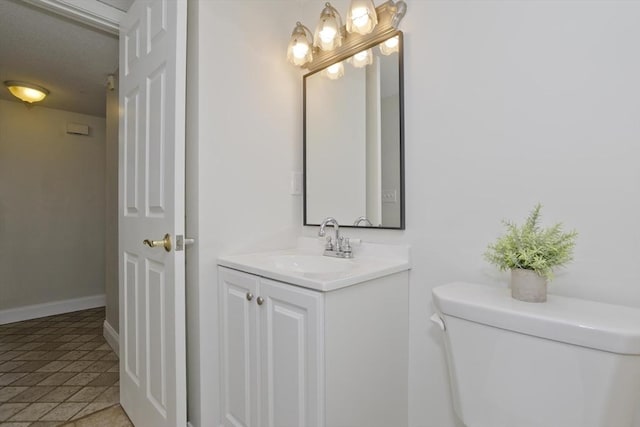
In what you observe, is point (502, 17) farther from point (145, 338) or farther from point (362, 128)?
point (145, 338)

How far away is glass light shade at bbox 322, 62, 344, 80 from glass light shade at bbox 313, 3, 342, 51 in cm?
9

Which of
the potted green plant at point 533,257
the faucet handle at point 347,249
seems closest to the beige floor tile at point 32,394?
the faucet handle at point 347,249

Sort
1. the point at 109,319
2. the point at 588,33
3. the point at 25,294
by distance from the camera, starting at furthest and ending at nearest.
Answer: the point at 25,294, the point at 109,319, the point at 588,33

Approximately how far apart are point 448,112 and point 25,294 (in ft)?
13.1

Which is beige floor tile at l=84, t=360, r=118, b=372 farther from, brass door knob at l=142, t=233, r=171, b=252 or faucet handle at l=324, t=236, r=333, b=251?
faucet handle at l=324, t=236, r=333, b=251

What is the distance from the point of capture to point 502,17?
3.39 ft

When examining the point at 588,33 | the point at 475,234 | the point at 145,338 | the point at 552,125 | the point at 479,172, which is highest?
the point at 588,33

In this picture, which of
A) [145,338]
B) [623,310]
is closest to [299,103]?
[145,338]

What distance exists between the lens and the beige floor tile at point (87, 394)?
1729 millimetres

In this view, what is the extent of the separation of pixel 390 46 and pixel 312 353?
49.1 inches

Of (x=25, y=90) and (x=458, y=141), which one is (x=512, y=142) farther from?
(x=25, y=90)

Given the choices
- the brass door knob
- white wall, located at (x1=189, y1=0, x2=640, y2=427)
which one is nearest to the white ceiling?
white wall, located at (x1=189, y1=0, x2=640, y2=427)

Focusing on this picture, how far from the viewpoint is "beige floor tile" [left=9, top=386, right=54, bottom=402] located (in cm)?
173

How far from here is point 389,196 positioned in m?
1.32
